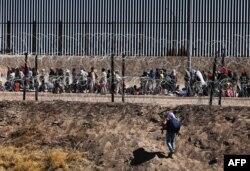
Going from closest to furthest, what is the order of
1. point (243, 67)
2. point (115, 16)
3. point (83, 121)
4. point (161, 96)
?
point (83, 121) → point (161, 96) → point (243, 67) → point (115, 16)

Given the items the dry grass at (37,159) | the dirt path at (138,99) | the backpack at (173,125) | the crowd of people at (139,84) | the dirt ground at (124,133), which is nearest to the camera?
the backpack at (173,125)

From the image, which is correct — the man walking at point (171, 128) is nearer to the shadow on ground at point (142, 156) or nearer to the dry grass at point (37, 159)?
the shadow on ground at point (142, 156)

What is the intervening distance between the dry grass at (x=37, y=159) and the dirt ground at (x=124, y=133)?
123 millimetres

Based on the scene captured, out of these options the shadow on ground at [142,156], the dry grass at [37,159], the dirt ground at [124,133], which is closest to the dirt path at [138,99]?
the dirt ground at [124,133]

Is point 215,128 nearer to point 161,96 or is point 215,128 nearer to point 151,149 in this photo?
point 151,149

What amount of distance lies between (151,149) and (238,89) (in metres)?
5.91

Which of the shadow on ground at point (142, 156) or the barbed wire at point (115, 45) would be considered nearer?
the shadow on ground at point (142, 156)

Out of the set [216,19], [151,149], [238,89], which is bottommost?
[151,149]

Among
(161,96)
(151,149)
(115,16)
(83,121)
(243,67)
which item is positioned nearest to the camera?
(151,149)

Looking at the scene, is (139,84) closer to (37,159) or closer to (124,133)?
(124,133)

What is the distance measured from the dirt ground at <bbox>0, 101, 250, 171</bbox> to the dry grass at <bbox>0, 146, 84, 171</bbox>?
0.40 ft

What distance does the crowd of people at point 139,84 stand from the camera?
23.6m

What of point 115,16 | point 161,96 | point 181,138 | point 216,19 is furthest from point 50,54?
point 181,138

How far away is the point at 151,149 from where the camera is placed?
19.5 meters
